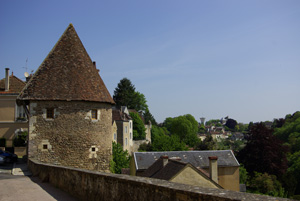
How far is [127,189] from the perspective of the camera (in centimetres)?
554

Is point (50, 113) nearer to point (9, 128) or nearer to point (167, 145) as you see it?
point (9, 128)

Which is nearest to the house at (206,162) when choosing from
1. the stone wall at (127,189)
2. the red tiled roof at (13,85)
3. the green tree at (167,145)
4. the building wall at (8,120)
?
the green tree at (167,145)

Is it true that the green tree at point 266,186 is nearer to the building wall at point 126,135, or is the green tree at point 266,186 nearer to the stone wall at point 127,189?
the building wall at point 126,135

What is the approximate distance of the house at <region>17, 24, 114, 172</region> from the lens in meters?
16.2

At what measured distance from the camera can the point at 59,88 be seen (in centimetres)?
1675

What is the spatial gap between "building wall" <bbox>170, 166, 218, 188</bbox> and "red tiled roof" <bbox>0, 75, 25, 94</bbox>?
20.2 m

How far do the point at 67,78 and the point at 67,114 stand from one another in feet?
7.47

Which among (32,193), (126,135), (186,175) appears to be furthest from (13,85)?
(32,193)

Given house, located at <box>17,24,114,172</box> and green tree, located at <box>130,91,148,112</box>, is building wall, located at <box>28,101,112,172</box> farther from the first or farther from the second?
green tree, located at <box>130,91,148,112</box>

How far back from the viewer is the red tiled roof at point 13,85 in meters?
30.0

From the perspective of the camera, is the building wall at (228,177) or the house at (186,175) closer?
the house at (186,175)

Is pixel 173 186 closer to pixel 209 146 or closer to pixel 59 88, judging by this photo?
pixel 59 88

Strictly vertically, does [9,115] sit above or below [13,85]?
below

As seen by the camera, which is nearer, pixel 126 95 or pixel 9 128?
pixel 9 128
